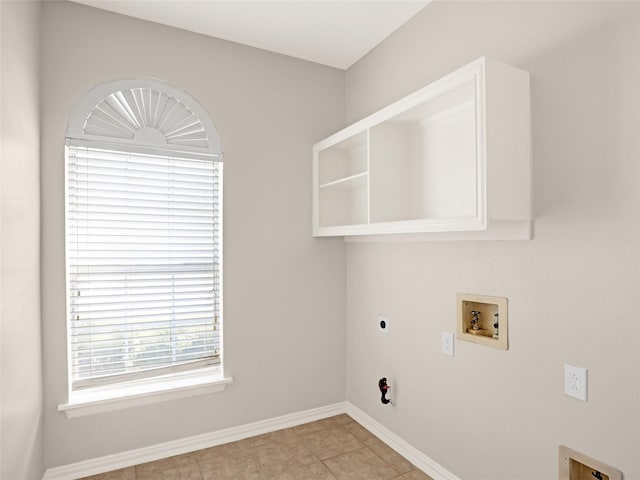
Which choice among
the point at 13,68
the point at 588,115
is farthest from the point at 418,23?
the point at 13,68

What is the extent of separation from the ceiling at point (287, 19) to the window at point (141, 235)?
1.36 feet

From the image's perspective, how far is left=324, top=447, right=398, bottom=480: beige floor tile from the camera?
2.14m

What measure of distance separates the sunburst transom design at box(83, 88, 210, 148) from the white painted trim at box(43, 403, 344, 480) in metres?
1.83

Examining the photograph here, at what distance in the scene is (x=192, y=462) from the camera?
90.1 inches

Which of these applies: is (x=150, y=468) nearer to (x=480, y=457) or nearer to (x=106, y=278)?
(x=106, y=278)

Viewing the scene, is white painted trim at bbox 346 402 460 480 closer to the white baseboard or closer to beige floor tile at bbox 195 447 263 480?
the white baseboard

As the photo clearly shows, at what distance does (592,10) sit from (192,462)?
2893mm

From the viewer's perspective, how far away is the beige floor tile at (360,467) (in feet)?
7.01

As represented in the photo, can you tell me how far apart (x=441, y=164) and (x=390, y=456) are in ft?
5.65

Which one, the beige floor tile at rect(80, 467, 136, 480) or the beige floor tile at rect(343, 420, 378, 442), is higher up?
the beige floor tile at rect(343, 420, 378, 442)

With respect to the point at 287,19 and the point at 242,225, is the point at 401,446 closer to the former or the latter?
the point at 242,225

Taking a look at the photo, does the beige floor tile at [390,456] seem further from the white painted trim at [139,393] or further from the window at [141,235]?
the window at [141,235]

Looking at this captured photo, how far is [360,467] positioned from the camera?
222 cm

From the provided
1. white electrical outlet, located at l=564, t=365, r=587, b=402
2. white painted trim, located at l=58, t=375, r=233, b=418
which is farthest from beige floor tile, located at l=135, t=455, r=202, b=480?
white electrical outlet, located at l=564, t=365, r=587, b=402
